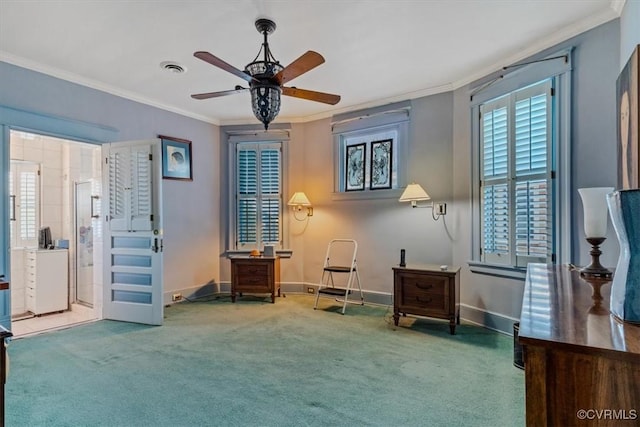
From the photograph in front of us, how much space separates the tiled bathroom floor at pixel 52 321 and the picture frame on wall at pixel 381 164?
154 inches

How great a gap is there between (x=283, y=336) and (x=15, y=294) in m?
3.71

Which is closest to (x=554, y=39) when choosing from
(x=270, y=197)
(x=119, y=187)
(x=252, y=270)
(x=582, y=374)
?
(x=582, y=374)

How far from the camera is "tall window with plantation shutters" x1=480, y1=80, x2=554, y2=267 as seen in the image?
3176 mm

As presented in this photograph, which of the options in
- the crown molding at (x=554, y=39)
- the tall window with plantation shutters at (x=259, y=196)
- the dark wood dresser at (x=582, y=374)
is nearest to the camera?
the dark wood dresser at (x=582, y=374)

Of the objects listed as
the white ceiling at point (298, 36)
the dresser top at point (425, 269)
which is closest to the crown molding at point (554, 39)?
the white ceiling at point (298, 36)

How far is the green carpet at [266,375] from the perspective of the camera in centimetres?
212

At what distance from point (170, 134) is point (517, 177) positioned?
435 centimetres

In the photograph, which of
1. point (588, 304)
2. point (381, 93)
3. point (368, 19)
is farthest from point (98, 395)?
point (381, 93)

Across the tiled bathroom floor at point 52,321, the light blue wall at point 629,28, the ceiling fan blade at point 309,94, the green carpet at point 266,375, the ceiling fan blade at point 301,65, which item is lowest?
the tiled bathroom floor at point 52,321

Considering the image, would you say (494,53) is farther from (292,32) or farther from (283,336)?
(283,336)

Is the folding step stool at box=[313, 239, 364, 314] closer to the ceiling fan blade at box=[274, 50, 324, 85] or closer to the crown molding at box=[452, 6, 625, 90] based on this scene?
the crown molding at box=[452, 6, 625, 90]

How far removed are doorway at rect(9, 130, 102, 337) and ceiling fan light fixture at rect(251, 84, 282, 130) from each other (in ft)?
9.46

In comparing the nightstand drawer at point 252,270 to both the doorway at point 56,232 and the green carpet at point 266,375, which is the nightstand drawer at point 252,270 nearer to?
the green carpet at point 266,375

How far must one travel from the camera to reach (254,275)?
196 inches
